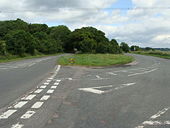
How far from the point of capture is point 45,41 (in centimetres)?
6581

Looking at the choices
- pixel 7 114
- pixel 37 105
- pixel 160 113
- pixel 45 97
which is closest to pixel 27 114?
pixel 7 114

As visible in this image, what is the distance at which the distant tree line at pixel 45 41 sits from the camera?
41.8 meters

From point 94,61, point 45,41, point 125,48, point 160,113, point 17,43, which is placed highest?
point 45,41

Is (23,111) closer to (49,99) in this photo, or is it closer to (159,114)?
(49,99)

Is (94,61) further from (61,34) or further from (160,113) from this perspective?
(61,34)

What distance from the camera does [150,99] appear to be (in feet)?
21.2

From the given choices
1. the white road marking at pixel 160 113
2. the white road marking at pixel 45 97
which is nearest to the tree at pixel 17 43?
the white road marking at pixel 45 97

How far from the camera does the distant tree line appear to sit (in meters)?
41.8

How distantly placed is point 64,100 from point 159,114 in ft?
9.20

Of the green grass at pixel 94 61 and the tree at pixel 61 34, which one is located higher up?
the tree at pixel 61 34

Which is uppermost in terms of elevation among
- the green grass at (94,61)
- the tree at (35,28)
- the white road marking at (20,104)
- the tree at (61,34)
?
the tree at (35,28)

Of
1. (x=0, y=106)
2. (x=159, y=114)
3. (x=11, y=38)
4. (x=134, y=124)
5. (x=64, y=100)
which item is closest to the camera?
(x=134, y=124)

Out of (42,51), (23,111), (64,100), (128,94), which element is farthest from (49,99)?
(42,51)

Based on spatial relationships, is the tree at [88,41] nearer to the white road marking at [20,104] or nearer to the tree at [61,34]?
the tree at [61,34]
